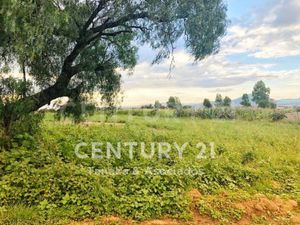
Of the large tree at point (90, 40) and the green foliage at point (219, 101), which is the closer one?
the large tree at point (90, 40)

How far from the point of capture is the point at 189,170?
20.3ft

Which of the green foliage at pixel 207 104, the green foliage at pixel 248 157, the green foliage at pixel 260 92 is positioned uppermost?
the green foliage at pixel 260 92

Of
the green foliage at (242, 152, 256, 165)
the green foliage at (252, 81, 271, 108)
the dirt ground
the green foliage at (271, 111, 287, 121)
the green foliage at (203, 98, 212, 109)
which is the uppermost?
the green foliage at (252, 81, 271, 108)

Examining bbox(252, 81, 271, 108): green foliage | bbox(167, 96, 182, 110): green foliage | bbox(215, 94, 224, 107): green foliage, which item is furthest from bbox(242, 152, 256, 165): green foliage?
bbox(252, 81, 271, 108): green foliage

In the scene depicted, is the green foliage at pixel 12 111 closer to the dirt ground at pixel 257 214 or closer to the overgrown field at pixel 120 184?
the overgrown field at pixel 120 184

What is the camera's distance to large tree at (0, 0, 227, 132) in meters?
5.43

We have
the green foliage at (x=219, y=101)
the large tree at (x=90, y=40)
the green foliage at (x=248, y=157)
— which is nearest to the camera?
the large tree at (x=90, y=40)

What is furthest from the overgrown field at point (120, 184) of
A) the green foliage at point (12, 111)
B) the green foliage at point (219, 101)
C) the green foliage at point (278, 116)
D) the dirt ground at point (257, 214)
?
the green foliage at point (219, 101)

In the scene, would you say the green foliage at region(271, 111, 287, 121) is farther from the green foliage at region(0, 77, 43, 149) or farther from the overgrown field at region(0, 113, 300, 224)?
the green foliage at region(0, 77, 43, 149)

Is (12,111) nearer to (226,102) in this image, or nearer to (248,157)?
(248,157)

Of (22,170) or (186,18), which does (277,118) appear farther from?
(22,170)

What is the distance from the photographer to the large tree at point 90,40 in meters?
5.43

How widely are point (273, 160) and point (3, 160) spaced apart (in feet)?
20.6

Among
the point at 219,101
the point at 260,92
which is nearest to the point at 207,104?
the point at 219,101
